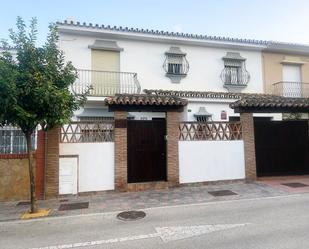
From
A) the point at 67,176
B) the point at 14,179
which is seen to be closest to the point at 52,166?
the point at 67,176

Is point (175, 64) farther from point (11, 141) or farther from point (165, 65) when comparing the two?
point (11, 141)

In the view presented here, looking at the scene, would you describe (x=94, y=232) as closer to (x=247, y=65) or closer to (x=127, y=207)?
(x=127, y=207)

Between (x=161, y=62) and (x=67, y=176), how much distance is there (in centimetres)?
923

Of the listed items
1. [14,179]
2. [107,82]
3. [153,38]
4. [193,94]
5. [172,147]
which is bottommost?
[14,179]

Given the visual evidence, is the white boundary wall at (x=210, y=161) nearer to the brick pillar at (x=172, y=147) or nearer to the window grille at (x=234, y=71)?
the brick pillar at (x=172, y=147)

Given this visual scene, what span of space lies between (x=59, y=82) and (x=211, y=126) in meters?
5.72

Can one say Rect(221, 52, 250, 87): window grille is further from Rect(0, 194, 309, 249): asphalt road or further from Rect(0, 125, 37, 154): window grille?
Rect(0, 125, 37, 154): window grille

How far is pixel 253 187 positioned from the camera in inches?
364

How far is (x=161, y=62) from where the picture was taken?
50.3 ft

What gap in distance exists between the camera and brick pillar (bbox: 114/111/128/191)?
8.89 meters

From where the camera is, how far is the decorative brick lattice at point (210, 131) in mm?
9836

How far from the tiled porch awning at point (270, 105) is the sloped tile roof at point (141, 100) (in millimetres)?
2385

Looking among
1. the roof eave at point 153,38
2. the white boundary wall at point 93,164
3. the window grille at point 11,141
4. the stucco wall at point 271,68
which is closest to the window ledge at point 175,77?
the roof eave at point 153,38

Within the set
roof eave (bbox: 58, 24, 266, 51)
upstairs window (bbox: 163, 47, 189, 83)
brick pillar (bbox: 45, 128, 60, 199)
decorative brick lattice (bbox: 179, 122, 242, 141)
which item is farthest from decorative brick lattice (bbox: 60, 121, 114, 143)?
upstairs window (bbox: 163, 47, 189, 83)
